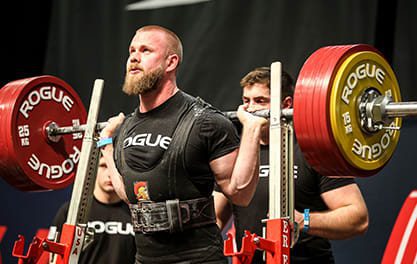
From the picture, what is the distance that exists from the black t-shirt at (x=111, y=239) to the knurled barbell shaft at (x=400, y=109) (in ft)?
4.96

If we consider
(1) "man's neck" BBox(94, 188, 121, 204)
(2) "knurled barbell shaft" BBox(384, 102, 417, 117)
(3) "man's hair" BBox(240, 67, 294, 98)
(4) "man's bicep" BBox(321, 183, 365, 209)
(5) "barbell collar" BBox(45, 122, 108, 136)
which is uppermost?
(3) "man's hair" BBox(240, 67, 294, 98)

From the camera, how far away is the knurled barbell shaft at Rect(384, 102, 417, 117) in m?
2.47

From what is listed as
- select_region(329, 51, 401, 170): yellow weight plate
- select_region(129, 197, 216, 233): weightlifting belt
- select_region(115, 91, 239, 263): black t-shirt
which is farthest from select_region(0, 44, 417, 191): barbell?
select_region(129, 197, 216, 233): weightlifting belt

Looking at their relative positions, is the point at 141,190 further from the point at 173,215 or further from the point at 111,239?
the point at 111,239

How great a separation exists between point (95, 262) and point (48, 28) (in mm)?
2149

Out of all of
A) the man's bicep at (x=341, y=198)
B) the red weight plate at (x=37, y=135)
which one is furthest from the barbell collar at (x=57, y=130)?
the man's bicep at (x=341, y=198)

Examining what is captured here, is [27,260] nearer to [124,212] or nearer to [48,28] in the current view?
[124,212]

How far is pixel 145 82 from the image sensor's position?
9.53ft

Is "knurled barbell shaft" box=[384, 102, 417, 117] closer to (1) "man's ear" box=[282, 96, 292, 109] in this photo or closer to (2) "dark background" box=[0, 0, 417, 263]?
(1) "man's ear" box=[282, 96, 292, 109]

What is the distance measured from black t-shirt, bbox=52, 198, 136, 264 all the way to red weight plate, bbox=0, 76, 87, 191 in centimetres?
26

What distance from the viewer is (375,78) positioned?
2.65 meters

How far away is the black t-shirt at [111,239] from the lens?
3.54 m

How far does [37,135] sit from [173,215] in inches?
43.3

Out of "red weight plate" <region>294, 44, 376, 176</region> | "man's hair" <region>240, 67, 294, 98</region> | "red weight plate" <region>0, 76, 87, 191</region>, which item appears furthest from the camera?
"red weight plate" <region>0, 76, 87, 191</region>
